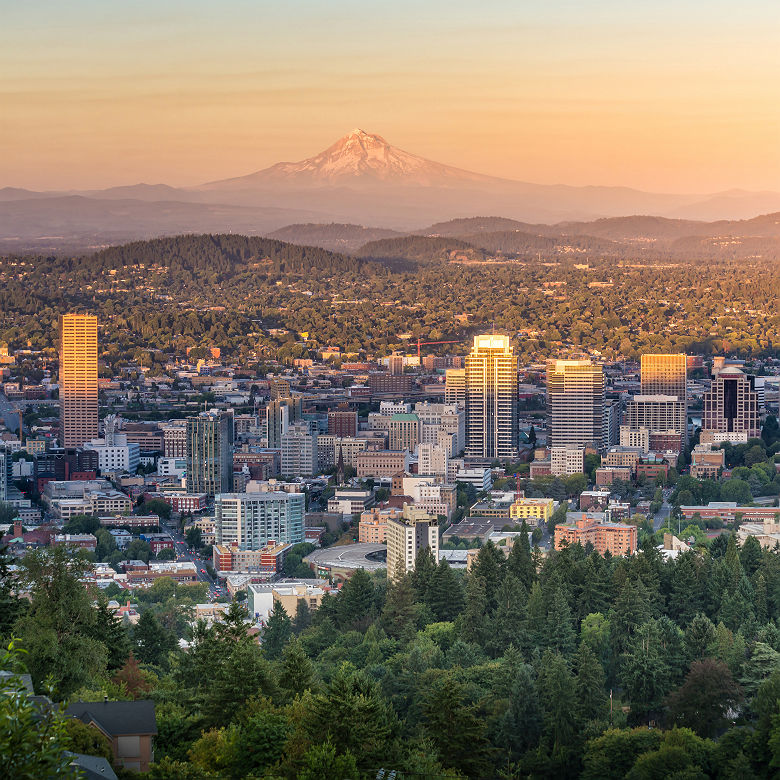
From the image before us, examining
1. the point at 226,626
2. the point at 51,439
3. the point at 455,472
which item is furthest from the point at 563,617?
the point at 51,439

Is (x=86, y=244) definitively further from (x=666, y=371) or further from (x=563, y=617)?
(x=563, y=617)

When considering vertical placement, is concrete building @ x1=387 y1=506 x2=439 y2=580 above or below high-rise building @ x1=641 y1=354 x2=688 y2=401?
below

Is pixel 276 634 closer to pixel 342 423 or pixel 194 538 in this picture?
pixel 194 538

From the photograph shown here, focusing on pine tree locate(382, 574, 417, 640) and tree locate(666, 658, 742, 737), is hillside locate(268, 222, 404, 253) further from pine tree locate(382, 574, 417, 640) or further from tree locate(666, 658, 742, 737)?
tree locate(666, 658, 742, 737)

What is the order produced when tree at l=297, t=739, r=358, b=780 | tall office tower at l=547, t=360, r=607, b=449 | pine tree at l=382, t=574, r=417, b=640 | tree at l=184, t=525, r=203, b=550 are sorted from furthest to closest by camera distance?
tall office tower at l=547, t=360, r=607, b=449
tree at l=184, t=525, r=203, b=550
pine tree at l=382, t=574, r=417, b=640
tree at l=297, t=739, r=358, b=780

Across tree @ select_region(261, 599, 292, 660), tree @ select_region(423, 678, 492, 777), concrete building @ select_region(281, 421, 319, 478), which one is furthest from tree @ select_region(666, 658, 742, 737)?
concrete building @ select_region(281, 421, 319, 478)

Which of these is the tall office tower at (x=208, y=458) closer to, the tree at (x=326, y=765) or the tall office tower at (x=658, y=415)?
the tall office tower at (x=658, y=415)
